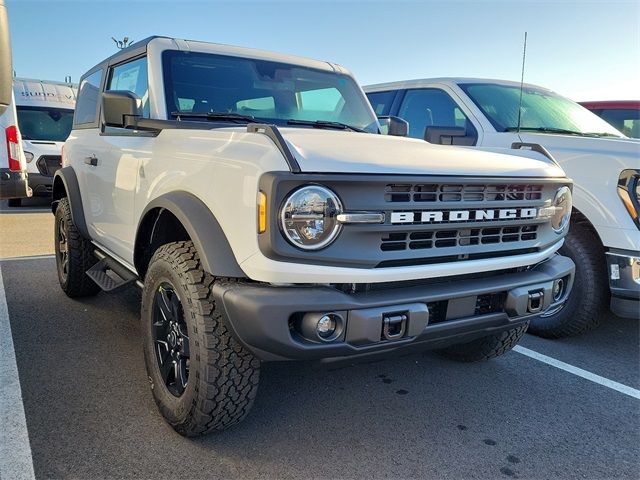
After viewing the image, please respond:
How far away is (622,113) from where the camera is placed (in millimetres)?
7770

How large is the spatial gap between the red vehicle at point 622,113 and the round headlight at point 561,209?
5709 millimetres

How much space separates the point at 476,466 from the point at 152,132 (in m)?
2.39

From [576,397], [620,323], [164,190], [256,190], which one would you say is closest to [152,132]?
[164,190]

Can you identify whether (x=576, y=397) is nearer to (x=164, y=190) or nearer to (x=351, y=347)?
(x=351, y=347)

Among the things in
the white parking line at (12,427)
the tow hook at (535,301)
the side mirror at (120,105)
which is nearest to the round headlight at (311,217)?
the tow hook at (535,301)

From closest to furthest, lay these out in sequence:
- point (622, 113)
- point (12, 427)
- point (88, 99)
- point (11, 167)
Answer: point (12, 427) < point (88, 99) < point (11, 167) < point (622, 113)

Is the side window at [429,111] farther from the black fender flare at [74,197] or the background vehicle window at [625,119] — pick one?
the background vehicle window at [625,119]

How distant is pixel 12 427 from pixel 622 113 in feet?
27.3

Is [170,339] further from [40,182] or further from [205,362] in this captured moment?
[40,182]

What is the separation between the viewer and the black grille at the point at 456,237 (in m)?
2.24

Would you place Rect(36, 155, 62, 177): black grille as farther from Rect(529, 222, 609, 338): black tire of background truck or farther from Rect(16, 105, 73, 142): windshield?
Rect(529, 222, 609, 338): black tire of background truck

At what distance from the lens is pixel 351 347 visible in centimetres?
212

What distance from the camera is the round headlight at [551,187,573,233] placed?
2.87 metres

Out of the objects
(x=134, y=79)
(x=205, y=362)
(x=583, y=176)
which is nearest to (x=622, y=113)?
(x=583, y=176)
